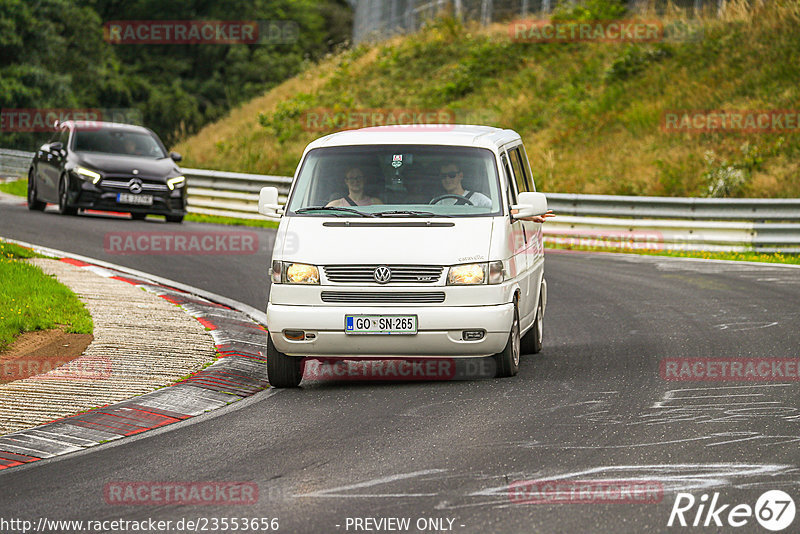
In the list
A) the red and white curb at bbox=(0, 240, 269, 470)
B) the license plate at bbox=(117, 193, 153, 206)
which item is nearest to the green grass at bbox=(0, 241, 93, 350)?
the red and white curb at bbox=(0, 240, 269, 470)

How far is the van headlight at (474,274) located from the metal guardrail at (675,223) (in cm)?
1333

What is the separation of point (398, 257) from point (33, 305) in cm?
437

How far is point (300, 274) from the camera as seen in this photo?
949 cm

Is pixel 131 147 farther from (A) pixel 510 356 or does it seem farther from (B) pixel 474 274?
(B) pixel 474 274

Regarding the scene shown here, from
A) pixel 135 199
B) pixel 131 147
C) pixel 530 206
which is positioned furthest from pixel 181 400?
pixel 131 147

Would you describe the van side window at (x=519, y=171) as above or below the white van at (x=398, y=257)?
above

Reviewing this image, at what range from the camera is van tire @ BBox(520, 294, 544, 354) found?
11.3 meters

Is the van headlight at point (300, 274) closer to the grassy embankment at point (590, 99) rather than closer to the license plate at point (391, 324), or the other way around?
the license plate at point (391, 324)

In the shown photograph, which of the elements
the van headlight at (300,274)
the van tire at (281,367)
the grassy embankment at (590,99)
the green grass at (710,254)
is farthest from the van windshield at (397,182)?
the grassy embankment at (590,99)

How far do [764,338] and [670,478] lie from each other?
18.8 ft

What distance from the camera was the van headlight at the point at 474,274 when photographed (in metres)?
9.38

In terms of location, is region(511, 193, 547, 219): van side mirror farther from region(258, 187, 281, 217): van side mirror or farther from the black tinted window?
the black tinted window

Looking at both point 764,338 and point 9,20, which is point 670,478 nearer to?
point 764,338

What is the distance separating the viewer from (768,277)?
58.4 ft
